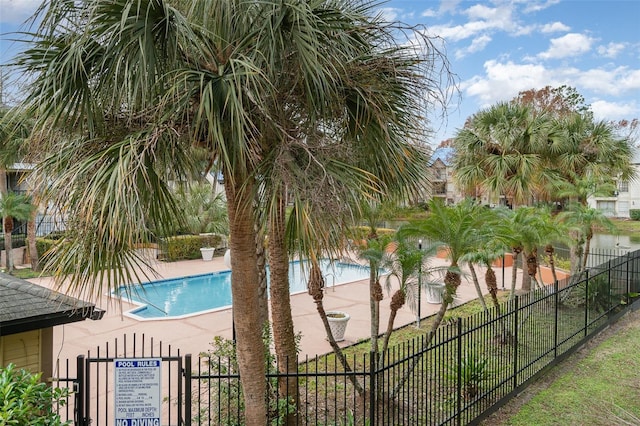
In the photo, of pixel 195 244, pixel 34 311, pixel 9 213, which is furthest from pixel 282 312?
pixel 195 244

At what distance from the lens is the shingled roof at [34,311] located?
4613 millimetres

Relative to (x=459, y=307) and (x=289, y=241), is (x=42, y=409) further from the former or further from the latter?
(x=459, y=307)

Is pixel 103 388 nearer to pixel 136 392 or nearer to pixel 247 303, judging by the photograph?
pixel 136 392

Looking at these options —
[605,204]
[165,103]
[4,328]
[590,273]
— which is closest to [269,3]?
[165,103]

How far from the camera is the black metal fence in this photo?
17.4ft

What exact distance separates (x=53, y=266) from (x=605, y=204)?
179ft

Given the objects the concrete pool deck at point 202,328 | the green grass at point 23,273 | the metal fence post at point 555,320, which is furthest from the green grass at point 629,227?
the green grass at point 23,273

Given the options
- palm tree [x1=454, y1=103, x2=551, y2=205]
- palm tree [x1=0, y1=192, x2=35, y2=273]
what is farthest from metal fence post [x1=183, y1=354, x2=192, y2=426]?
palm tree [x1=0, y1=192, x2=35, y2=273]

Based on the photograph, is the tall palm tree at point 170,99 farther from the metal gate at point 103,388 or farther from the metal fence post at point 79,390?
the metal fence post at point 79,390

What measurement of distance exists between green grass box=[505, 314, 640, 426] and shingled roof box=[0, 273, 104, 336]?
5790mm

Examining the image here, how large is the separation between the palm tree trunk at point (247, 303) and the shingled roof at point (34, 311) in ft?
4.99

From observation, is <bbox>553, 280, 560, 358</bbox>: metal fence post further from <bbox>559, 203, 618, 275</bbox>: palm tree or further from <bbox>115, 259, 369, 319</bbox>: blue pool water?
<bbox>115, 259, 369, 319</bbox>: blue pool water

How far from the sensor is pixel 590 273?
1064 centimetres

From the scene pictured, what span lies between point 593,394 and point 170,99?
7.64 m
